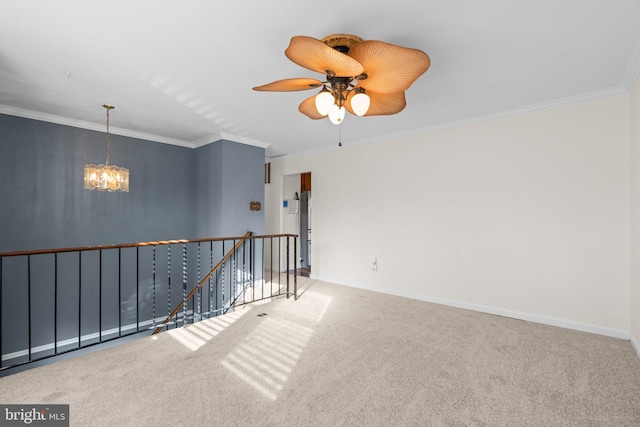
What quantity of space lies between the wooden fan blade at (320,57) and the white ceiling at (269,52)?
0.36 meters

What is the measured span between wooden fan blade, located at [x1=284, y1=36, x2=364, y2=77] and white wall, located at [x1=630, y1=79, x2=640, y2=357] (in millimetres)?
2603

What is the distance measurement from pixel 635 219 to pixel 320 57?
3.14 metres

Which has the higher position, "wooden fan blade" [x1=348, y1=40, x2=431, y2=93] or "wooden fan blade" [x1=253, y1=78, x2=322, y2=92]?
"wooden fan blade" [x1=348, y1=40, x2=431, y2=93]

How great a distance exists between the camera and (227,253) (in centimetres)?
501

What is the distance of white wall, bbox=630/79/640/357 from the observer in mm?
2711

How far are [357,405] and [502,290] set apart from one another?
8.52 ft

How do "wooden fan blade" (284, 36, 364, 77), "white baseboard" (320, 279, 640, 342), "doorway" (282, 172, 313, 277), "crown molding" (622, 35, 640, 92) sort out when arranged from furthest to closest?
"doorway" (282, 172, 313, 277), "white baseboard" (320, 279, 640, 342), "crown molding" (622, 35, 640, 92), "wooden fan blade" (284, 36, 364, 77)

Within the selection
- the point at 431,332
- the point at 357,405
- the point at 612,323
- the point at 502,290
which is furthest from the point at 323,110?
the point at 612,323

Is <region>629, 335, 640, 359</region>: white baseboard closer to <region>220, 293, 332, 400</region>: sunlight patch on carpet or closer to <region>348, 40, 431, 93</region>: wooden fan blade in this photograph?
<region>220, 293, 332, 400</region>: sunlight patch on carpet

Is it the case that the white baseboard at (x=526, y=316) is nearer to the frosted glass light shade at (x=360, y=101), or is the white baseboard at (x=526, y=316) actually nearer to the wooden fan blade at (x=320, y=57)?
the frosted glass light shade at (x=360, y=101)

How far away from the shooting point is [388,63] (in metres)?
1.90

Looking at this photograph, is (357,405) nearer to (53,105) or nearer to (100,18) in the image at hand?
(100,18)

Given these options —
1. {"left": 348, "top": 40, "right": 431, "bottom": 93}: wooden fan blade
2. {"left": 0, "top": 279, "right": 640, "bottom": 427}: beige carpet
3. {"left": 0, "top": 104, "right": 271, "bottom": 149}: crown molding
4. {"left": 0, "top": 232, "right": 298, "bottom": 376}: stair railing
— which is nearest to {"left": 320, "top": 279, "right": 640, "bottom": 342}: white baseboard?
{"left": 0, "top": 279, "right": 640, "bottom": 427}: beige carpet

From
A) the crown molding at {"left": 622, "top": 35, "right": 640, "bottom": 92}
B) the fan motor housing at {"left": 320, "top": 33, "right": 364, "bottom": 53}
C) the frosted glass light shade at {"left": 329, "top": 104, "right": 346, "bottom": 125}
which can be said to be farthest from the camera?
the crown molding at {"left": 622, "top": 35, "right": 640, "bottom": 92}
